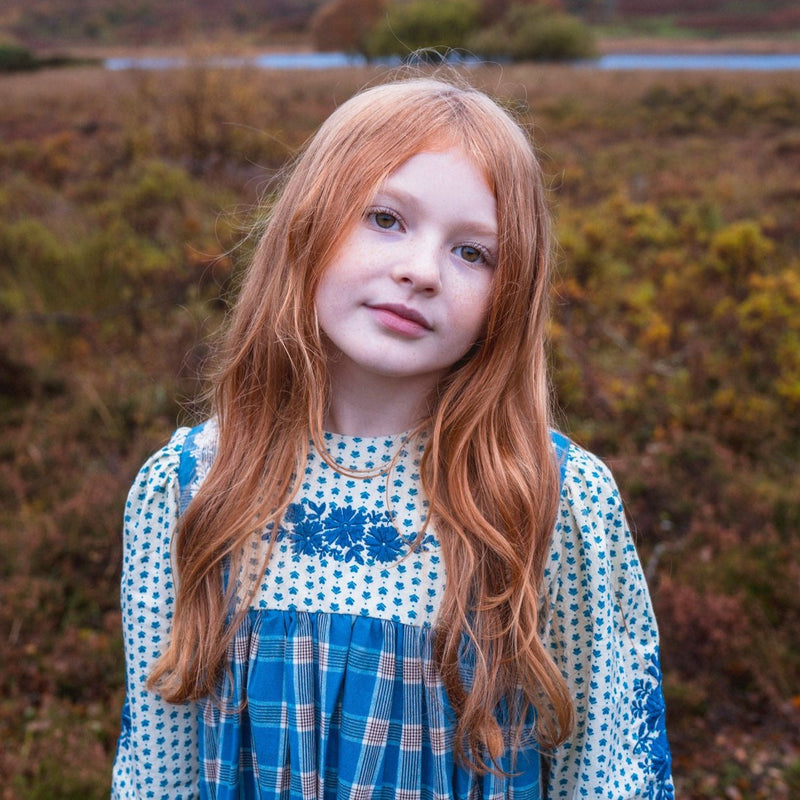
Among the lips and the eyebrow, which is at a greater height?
the eyebrow

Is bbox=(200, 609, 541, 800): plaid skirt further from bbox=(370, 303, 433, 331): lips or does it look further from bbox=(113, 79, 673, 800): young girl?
bbox=(370, 303, 433, 331): lips

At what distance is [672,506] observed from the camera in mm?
3756

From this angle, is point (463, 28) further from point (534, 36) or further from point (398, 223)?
point (398, 223)

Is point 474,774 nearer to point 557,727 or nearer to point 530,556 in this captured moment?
point 557,727

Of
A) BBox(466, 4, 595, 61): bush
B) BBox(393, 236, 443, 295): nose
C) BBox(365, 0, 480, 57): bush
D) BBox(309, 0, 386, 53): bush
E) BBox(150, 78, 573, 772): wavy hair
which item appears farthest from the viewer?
BBox(466, 4, 595, 61): bush

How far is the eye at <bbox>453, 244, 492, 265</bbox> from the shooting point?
129cm

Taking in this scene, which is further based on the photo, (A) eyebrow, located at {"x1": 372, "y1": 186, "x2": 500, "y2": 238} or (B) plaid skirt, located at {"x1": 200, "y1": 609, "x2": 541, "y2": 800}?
(B) plaid skirt, located at {"x1": 200, "y1": 609, "x2": 541, "y2": 800}

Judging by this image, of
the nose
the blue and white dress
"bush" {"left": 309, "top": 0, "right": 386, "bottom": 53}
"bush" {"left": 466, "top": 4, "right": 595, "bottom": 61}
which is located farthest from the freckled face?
"bush" {"left": 466, "top": 4, "right": 595, "bottom": 61}

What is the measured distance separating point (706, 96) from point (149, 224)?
33.2 ft

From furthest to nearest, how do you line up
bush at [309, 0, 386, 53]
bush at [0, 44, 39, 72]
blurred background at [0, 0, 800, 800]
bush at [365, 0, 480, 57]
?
bush at [309, 0, 386, 53]
bush at [365, 0, 480, 57]
bush at [0, 44, 39, 72]
blurred background at [0, 0, 800, 800]

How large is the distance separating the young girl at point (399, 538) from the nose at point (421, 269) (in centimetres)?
4

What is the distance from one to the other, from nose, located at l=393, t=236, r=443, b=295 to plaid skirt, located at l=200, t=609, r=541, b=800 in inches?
22.3

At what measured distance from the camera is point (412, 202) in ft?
4.10

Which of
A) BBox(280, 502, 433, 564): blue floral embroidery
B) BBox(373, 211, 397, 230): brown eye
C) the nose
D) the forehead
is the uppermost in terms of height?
the forehead
